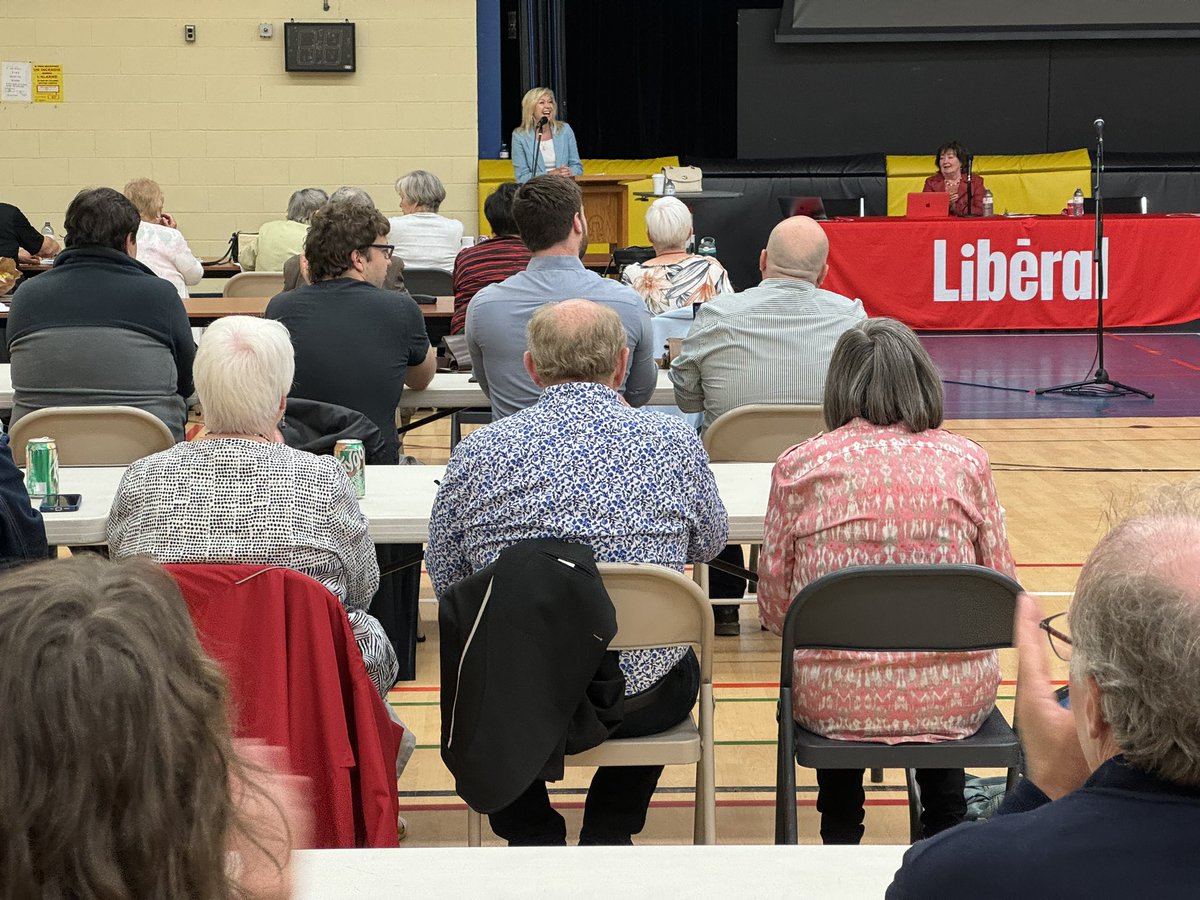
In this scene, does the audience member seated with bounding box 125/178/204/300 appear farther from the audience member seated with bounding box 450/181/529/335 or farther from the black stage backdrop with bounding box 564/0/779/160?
the black stage backdrop with bounding box 564/0/779/160

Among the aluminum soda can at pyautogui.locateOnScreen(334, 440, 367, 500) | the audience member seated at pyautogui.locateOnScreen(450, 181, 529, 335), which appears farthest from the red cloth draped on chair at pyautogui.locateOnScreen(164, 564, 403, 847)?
the audience member seated at pyautogui.locateOnScreen(450, 181, 529, 335)

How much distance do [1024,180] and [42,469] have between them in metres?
10.7

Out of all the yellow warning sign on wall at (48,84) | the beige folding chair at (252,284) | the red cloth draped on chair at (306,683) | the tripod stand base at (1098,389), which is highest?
the yellow warning sign on wall at (48,84)

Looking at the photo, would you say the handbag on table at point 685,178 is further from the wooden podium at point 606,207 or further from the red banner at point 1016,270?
the red banner at point 1016,270

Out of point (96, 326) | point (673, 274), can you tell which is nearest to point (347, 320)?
point (96, 326)

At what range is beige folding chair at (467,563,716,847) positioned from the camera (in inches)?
96.6

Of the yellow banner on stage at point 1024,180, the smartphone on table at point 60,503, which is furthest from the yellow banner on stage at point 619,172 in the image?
the smartphone on table at point 60,503

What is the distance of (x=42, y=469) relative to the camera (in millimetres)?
3178

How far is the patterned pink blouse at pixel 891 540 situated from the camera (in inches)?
101

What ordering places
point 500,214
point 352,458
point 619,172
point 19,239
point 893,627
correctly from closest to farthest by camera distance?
1. point 893,627
2. point 352,458
3. point 500,214
4. point 19,239
5. point 619,172

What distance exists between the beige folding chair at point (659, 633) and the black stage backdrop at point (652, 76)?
39.4ft

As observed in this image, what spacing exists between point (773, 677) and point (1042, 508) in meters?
2.22

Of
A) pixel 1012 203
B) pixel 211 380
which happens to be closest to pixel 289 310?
pixel 211 380

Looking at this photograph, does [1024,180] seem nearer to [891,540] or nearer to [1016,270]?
[1016,270]
